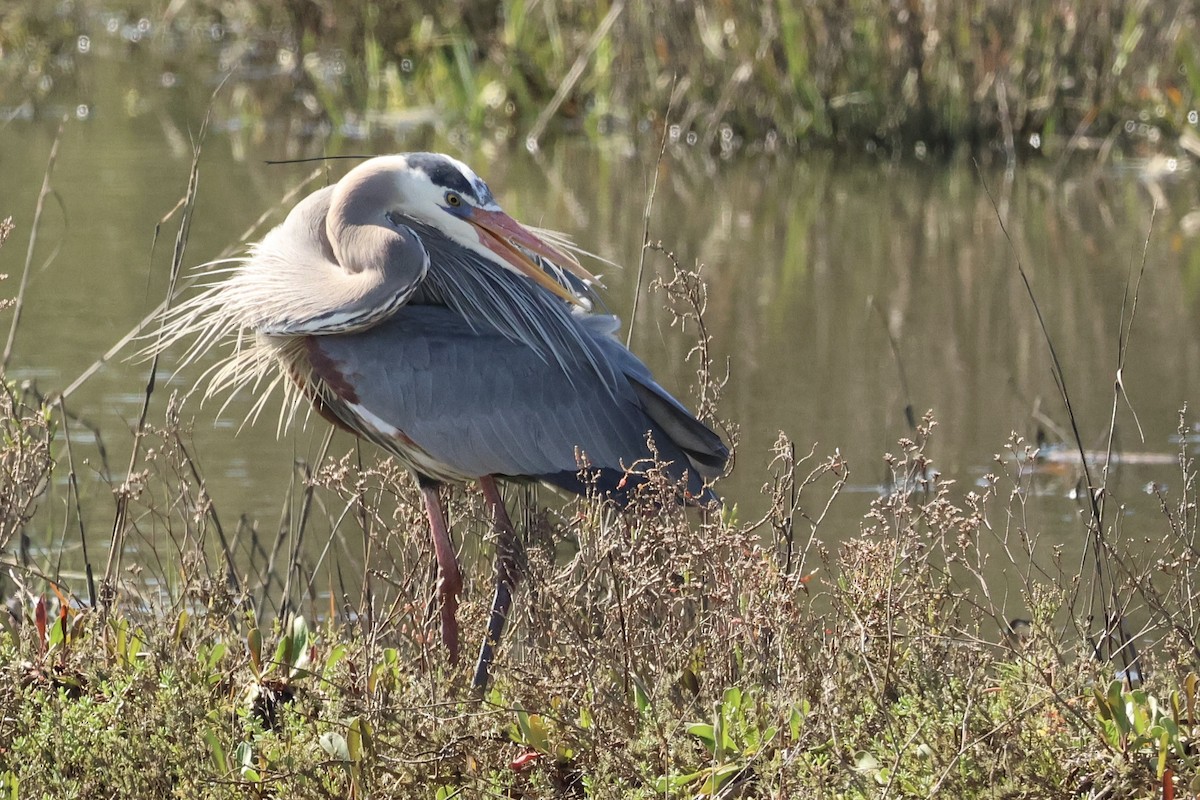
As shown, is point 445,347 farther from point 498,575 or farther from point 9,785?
point 9,785

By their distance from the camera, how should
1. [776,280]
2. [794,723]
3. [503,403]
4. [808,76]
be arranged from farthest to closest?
[808,76] → [776,280] → [503,403] → [794,723]

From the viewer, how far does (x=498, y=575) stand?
418 centimetres

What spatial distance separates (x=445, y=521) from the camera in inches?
174

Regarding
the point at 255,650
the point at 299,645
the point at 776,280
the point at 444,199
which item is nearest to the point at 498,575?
the point at 299,645

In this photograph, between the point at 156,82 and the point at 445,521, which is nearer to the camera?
the point at 445,521

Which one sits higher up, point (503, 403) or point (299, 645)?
A: point (503, 403)

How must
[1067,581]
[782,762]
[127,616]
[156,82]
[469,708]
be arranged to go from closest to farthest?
1. [782,762]
2. [469,708]
3. [127,616]
4. [1067,581]
5. [156,82]

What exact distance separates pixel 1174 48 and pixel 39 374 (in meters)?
8.03

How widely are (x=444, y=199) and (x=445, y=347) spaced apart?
338mm

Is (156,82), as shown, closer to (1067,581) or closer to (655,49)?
(655,49)

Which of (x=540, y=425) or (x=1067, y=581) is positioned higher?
(x=540, y=425)

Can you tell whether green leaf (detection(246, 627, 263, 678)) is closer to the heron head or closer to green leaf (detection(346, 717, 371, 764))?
green leaf (detection(346, 717, 371, 764))

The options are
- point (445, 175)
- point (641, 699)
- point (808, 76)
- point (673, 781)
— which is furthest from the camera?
point (808, 76)

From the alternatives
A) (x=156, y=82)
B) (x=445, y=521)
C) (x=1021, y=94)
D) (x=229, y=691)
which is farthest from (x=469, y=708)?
(x=156, y=82)
